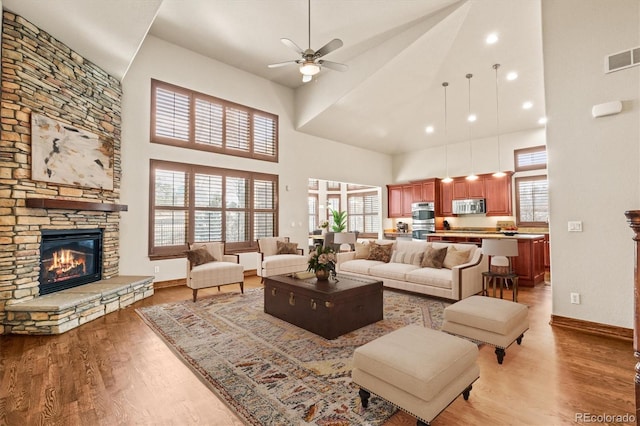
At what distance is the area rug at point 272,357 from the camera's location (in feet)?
6.39

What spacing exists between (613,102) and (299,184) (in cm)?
599

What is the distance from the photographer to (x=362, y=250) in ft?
19.1

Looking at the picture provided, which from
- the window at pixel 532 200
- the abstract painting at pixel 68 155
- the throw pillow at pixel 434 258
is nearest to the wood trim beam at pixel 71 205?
the abstract painting at pixel 68 155

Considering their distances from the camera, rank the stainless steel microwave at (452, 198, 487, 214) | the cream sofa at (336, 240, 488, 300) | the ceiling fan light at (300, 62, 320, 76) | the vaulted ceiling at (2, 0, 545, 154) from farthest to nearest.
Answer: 1. the stainless steel microwave at (452, 198, 487, 214)
2. the cream sofa at (336, 240, 488, 300)
3. the vaulted ceiling at (2, 0, 545, 154)
4. the ceiling fan light at (300, 62, 320, 76)

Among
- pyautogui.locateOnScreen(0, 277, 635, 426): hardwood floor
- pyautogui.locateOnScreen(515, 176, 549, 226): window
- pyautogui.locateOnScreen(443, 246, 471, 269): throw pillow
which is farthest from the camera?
pyautogui.locateOnScreen(515, 176, 549, 226): window

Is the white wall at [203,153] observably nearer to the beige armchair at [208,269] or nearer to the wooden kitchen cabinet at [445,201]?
the beige armchair at [208,269]

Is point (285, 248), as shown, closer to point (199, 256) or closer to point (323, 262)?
point (199, 256)

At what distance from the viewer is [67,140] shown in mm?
4098

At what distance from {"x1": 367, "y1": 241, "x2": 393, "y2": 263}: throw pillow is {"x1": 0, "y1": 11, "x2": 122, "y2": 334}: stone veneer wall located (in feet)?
15.4

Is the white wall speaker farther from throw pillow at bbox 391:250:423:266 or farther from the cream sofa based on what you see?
throw pillow at bbox 391:250:423:266

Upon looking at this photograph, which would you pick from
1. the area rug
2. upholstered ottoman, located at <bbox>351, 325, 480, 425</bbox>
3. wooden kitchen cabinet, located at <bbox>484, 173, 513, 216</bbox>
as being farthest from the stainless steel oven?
upholstered ottoman, located at <bbox>351, 325, 480, 425</bbox>

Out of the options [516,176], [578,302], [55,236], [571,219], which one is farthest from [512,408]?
[516,176]

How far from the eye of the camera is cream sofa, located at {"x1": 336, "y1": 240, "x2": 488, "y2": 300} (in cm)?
420

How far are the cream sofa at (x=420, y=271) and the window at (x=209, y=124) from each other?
3.50m
